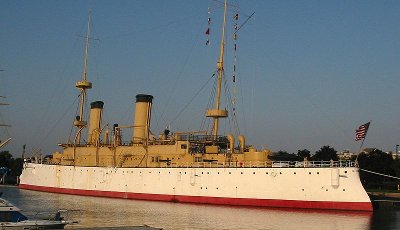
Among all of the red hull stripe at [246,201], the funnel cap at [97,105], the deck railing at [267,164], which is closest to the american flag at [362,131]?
the deck railing at [267,164]

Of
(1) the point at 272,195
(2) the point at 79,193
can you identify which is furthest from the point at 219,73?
(2) the point at 79,193

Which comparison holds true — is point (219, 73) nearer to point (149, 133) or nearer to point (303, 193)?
point (149, 133)

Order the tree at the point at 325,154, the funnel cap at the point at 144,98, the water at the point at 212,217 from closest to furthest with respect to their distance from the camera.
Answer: the water at the point at 212,217
the funnel cap at the point at 144,98
the tree at the point at 325,154

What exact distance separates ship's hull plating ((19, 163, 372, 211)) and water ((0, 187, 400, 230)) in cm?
115

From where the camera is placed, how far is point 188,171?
138 feet

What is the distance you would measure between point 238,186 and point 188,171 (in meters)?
5.04

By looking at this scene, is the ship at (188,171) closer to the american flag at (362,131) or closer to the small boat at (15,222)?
the american flag at (362,131)

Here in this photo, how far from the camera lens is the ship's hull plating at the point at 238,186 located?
117ft

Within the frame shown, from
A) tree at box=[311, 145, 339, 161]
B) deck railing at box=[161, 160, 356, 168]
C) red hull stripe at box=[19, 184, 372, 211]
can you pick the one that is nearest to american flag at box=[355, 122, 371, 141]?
deck railing at box=[161, 160, 356, 168]

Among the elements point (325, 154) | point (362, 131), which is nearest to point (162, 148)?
point (362, 131)

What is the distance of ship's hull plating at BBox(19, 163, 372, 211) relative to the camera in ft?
→ 117

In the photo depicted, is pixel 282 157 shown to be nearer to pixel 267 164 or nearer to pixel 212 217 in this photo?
pixel 267 164

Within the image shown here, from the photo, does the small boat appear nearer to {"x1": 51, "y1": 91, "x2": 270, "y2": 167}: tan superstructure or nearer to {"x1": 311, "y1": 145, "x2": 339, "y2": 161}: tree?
{"x1": 51, "y1": 91, "x2": 270, "y2": 167}: tan superstructure

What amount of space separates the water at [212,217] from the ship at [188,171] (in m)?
1.46
